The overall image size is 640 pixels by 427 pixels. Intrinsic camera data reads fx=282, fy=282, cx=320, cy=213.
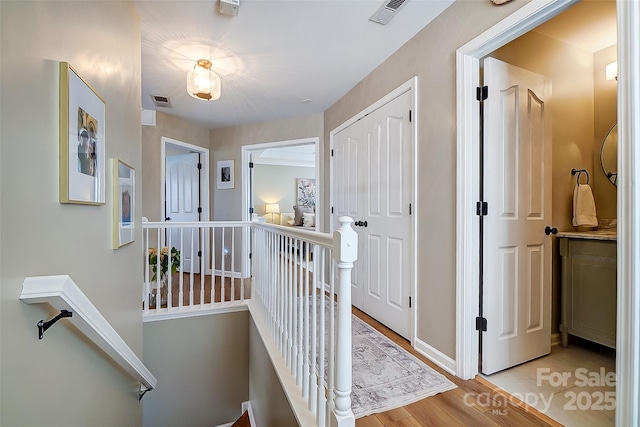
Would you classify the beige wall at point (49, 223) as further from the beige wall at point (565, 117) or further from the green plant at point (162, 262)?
the beige wall at point (565, 117)

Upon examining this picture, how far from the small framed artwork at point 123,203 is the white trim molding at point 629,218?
2.22m

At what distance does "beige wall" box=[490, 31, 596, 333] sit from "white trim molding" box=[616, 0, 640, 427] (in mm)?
1266

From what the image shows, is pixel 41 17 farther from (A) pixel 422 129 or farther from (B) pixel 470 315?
(B) pixel 470 315

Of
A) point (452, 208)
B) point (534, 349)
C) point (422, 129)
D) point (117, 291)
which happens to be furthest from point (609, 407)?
point (117, 291)

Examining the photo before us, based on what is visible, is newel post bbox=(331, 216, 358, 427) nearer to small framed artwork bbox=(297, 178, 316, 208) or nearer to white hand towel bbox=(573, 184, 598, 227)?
white hand towel bbox=(573, 184, 598, 227)

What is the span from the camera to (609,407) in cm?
150

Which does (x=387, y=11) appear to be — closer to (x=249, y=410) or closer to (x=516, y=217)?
(x=516, y=217)

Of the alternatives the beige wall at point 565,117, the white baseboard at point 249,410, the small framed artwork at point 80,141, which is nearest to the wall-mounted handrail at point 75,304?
the small framed artwork at point 80,141

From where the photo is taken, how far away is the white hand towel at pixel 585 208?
2188 mm

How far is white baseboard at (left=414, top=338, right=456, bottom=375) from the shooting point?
1.77m

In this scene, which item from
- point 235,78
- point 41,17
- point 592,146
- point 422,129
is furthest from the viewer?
point 235,78

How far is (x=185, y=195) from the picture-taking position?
487 centimetres

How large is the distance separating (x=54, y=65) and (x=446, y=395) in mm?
2293

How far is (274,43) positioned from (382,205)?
5.33 feet
